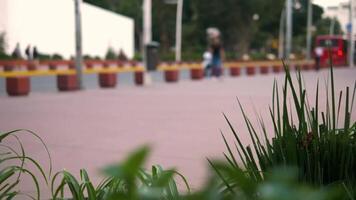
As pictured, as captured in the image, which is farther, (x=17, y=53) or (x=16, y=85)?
(x=17, y=53)

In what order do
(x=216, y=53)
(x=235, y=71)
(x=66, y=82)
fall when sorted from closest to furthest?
(x=66, y=82)
(x=216, y=53)
(x=235, y=71)

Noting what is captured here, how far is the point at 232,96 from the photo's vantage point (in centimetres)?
1449

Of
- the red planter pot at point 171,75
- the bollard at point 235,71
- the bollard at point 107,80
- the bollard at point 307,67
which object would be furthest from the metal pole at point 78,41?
the bollard at point 307,67

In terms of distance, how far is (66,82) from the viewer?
1609cm

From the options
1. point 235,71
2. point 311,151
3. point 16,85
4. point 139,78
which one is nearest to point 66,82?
point 16,85

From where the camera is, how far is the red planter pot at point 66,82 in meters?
16.1

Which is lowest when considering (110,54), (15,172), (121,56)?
(15,172)

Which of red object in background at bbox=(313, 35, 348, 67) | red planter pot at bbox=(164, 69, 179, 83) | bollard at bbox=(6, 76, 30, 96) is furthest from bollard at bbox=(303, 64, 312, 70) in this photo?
red object in background at bbox=(313, 35, 348, 67)

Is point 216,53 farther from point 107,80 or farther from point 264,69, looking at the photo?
point 264,69

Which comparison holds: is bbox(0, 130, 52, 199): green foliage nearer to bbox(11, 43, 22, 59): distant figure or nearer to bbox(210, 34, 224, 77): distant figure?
bbox(210, 34, 224, 77): distant figure

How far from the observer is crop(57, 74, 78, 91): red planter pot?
1606cm

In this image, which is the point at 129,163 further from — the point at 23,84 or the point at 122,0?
the point at 122,0

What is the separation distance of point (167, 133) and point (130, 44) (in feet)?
157

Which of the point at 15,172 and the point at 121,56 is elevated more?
the point at 121,56
